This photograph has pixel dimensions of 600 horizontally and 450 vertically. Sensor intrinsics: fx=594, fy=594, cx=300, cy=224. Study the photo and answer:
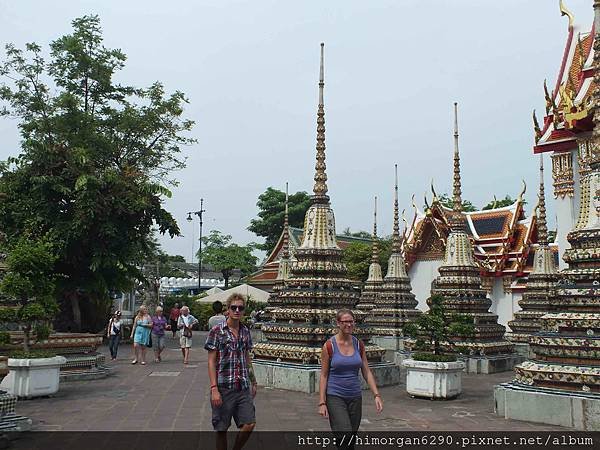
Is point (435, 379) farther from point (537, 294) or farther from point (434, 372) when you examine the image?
point (537, 294)

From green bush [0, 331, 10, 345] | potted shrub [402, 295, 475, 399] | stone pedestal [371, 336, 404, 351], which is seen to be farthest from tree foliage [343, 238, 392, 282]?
green bush [0, 331, 10, 345]

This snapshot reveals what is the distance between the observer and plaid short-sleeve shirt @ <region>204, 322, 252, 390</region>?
230 inches

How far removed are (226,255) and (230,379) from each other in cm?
4451

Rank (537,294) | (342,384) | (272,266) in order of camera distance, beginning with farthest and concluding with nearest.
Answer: (272,266) < (537,294) < (342,384)

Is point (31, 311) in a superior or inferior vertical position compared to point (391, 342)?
superior

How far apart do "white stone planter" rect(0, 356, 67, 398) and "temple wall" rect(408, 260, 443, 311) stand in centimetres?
2174

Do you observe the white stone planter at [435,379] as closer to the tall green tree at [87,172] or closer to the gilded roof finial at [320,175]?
the gilded roof finial at [320,175]

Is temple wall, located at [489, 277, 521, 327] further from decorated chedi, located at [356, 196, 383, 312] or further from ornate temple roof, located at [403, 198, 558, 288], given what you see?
decorated chedi, located at [356, 196, 383, 312]

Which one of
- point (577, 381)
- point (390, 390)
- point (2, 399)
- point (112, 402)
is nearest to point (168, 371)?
point (112, 402)

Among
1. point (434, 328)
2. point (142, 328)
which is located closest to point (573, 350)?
point (434, 328)

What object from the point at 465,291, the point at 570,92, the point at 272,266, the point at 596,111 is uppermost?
the point at 570,92

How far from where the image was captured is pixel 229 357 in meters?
5.92

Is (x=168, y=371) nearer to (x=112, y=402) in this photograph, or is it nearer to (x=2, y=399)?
(x=112, y=402)

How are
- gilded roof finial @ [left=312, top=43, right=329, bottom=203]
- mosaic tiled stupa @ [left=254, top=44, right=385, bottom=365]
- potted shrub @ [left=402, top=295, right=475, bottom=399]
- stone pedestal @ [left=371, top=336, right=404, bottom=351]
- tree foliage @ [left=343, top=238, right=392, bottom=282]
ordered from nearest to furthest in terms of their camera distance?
potted shrub @ [left=402, top=295, right=475, bottom=399] → mosaic tiled stupa @ [left=254, top=44, right=385, bottom=365] → gilded roof finial @ [left=312, top=43, right=329, bottom=203] → stone pedestal @ [left=371, top=336, right=404, bottom=351] → tree foliage @ [left=343, top=238, right=392, bottom=282]
